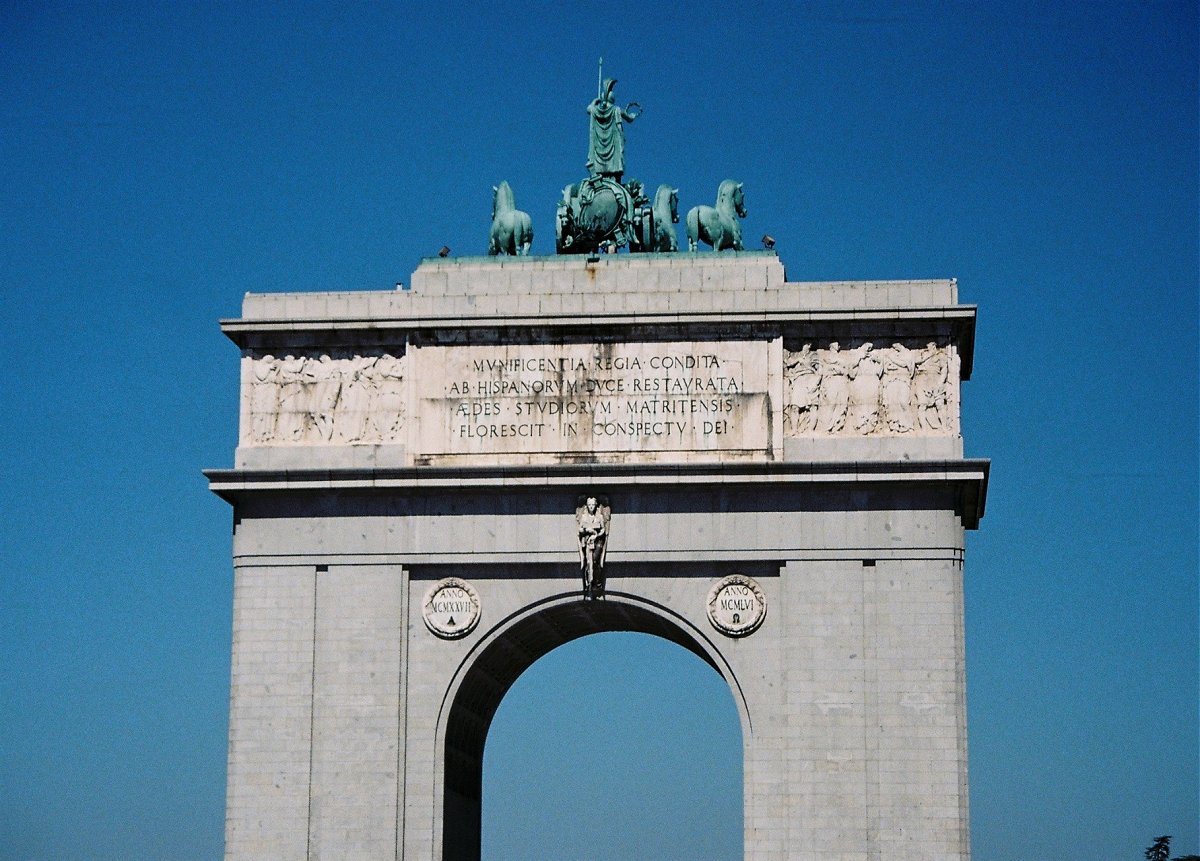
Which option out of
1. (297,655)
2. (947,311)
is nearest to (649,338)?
(947,311)

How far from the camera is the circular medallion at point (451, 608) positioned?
167 ft

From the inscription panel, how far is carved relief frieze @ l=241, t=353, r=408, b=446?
0.57 meters

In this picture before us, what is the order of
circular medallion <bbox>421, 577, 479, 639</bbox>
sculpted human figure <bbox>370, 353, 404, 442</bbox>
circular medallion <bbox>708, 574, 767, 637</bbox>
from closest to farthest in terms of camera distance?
circular medallion <bbox>708, 574, 767, 637</bbox> → circular medallion <bbox>421, 577, 479, 639</bbox> → sculpted human figure <bbox>370, 353, 404, 442</bbox>

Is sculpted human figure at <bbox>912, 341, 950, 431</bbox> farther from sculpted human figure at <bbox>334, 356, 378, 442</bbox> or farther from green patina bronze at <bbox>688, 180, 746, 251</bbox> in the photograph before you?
sculpted human figure at <bbox>334, 356, 378, 442</bbox>

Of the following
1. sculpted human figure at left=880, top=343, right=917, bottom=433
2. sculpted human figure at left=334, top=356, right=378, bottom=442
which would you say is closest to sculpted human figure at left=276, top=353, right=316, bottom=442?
sculpted human figure at left=334, top=356, right=378, bottom=442

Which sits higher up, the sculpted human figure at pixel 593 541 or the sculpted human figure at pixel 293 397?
the sculpted human figure at pixel 293 397

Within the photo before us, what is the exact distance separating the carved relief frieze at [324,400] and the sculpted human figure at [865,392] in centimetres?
849

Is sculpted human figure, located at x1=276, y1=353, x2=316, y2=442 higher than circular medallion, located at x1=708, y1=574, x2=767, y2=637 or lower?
higher

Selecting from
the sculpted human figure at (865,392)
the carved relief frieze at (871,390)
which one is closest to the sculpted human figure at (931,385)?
the carved relief frieze at (871,390)

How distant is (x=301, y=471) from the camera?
5112 cm

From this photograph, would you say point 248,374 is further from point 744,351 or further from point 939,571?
point 939,571

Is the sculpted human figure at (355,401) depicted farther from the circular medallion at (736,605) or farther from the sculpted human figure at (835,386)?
the sculpted human figure at (835,386)

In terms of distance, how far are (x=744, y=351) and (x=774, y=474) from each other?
2552 mm

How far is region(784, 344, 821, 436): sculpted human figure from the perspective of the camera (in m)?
50.9
